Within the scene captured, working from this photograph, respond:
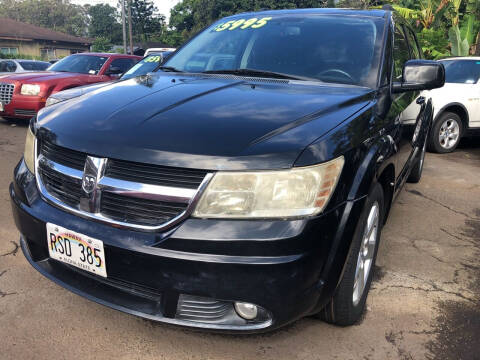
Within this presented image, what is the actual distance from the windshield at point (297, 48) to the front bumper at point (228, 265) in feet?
3.66

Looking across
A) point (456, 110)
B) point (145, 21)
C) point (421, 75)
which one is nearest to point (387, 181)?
point (421, 75)

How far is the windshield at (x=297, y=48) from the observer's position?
8.65ft

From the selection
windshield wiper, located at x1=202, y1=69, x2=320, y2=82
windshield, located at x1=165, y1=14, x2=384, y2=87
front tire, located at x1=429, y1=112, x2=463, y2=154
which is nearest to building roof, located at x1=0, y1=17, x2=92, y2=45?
front tire, located at x1=429, y1=112, x2=463, y2=154

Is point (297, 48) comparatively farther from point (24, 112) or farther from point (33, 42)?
point (33, 42)

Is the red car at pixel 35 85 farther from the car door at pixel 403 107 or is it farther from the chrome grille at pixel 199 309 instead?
the chrome grille at pixel 199 309

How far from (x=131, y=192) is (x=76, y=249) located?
1.28 ft

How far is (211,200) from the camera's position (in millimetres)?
1626

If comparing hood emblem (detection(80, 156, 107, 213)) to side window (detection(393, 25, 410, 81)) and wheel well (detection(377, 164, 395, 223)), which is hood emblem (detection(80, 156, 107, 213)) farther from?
side window (detection(393, 25, 410, 81))

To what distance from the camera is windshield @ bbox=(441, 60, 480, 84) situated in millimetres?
6750

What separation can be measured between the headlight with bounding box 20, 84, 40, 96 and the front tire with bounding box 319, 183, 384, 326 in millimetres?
6767

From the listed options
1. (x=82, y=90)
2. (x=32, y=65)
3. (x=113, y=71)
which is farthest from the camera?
(x=32, y=65)

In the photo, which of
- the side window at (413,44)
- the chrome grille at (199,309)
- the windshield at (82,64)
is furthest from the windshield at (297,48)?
the windshield at (82,64)

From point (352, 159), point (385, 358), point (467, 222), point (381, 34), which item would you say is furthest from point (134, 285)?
point (467, 222)

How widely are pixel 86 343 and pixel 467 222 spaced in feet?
10.8
